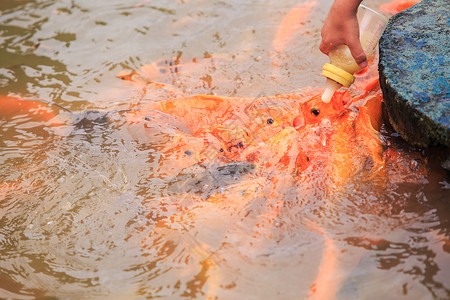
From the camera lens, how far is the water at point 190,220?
6.34 ft

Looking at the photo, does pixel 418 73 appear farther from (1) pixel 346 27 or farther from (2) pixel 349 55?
(1) pixel 346 27

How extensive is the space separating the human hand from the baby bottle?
0.09 metres

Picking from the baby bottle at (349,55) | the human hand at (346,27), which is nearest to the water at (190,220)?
the baby bottle at (349,55)

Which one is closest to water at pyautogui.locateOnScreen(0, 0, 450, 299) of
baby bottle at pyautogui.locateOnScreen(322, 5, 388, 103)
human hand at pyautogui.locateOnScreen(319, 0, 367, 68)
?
baby bottle at pyautogui.locateOnScreen(322, 5, 388, 103)

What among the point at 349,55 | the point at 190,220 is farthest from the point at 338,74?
the point at 190,220

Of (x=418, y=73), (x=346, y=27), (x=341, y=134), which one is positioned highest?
(x=346, y=27)

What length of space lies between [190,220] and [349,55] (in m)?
1.32

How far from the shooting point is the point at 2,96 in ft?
11.3

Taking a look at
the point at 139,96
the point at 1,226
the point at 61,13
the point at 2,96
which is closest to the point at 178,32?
the point at 139,96

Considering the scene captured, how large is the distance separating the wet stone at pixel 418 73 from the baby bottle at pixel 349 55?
13 cm

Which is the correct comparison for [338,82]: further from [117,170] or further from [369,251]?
[117,170]

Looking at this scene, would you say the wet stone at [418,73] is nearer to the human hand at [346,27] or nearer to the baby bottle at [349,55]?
the baby bottle at [349,55]

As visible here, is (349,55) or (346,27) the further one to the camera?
(349,55)

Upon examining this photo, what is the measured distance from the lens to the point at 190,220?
2.22m
